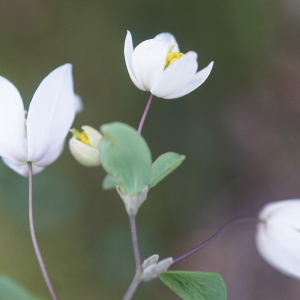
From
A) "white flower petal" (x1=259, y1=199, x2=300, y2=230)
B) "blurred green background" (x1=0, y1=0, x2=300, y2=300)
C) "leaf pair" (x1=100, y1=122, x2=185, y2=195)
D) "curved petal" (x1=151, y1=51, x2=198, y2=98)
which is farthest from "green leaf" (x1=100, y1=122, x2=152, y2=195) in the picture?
"blurred green background" (x1=0, y1=0, x2=300, y2=300)

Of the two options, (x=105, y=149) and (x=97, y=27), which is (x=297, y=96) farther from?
(x=105, y=149)

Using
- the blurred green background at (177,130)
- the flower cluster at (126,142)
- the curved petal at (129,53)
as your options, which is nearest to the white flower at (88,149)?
the flower cluster at (126,142)

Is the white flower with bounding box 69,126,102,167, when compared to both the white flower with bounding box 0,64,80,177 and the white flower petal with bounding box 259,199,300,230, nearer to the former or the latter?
the white flower with bounding box 0,64,80,177

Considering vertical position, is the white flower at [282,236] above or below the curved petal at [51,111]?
below

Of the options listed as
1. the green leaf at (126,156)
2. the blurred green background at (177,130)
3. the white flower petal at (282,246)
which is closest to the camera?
the green leaf at (126,156)

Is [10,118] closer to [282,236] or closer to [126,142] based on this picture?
[126,142]

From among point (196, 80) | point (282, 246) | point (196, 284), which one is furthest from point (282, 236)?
point (196, 80)

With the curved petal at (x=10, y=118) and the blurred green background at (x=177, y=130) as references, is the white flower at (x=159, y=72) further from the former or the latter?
the blurred green background at (x=177, y=130)
